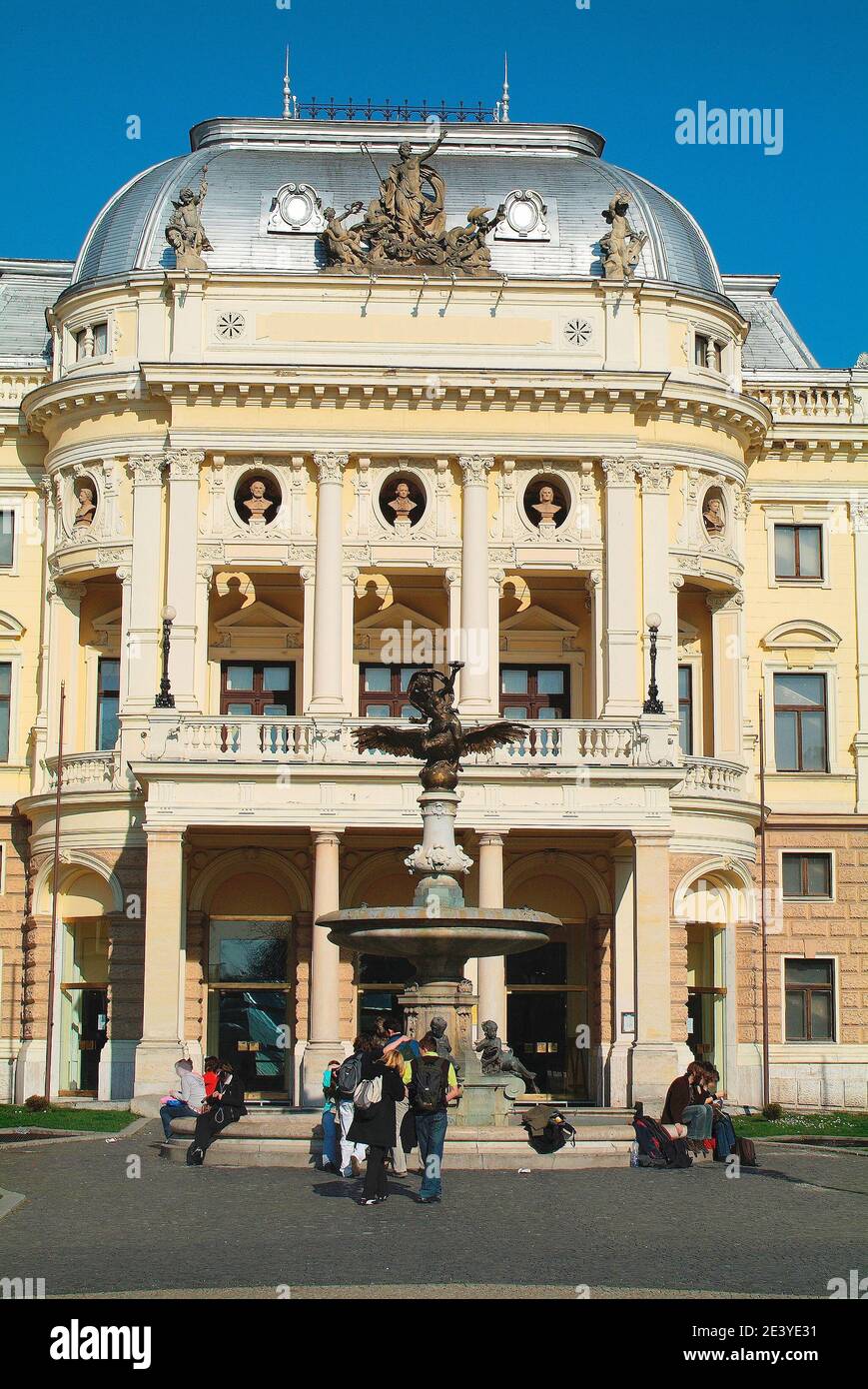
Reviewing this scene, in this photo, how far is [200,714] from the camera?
148 ft

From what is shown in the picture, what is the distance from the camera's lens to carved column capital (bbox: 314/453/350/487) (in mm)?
48625

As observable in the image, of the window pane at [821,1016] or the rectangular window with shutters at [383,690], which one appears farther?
the window pane at [821,1016]

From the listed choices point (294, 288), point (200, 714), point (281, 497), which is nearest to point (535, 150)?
point (294, 288)

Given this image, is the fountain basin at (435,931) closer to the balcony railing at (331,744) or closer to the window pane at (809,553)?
the balcony railing at (331,744)

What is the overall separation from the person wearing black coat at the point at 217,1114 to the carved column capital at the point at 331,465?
72.3 feet

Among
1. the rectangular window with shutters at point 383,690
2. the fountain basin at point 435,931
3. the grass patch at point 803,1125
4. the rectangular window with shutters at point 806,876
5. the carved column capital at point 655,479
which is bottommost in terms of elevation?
the grass patch at point 803,1125

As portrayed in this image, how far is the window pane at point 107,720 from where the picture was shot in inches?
1984

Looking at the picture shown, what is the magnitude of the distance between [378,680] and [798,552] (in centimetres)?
1173

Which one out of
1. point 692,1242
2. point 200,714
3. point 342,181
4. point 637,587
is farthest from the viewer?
point 342,181

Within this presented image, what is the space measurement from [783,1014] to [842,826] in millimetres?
5088

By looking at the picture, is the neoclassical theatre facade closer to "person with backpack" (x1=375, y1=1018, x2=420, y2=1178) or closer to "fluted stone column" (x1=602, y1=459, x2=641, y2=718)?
"fluted stone column" (x1=602, y1=459, x2=641, y2=718)

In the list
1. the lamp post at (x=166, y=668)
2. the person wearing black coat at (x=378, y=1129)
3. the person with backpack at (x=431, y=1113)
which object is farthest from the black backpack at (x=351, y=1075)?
the lamp post at (x=166, y=668)

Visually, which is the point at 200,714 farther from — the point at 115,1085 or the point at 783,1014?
the point at 783,1014

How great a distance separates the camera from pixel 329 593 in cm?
4809
